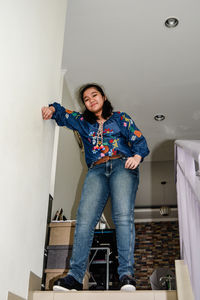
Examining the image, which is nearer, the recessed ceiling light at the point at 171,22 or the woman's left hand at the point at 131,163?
the woman's left hand at the point at 131,163

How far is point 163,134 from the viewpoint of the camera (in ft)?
21.1

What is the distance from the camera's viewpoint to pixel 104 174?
2.47 meters

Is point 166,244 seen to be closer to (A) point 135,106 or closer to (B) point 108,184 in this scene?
(A) point 135,106

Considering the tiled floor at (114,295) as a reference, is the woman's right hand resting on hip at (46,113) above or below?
above

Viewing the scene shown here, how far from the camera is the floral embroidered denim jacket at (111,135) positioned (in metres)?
2.50

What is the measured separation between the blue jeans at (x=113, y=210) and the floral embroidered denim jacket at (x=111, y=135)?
83 millimetres

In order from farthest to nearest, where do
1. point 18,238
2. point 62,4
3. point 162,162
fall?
point 162,162 → point 62,4 → point 18,238

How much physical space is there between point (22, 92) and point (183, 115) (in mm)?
4233

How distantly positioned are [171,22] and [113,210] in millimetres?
2571

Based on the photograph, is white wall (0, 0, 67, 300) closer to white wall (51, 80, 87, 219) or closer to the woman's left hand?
the woman's left hand

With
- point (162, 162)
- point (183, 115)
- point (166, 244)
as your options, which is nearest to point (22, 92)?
point (183, 115)

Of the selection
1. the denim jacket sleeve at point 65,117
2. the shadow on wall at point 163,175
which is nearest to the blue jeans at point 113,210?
the denim jacket sleeve at point 65,117

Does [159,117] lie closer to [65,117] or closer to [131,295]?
[65,117]

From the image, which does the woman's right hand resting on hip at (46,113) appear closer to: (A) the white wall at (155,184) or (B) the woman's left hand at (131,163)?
(B) the woman's left hand at (131,163)
